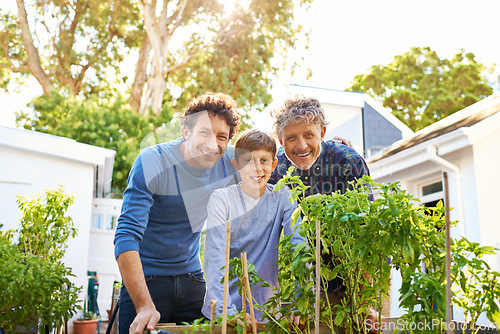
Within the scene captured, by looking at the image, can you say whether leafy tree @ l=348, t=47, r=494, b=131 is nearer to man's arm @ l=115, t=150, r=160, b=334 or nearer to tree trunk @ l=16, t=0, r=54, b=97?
tree trunk @ l=16, t=0, r=54, b=97

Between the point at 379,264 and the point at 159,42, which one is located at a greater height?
the point at 159,42

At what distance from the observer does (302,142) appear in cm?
176

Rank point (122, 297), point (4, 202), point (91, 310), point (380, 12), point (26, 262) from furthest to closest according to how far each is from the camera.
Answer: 1. point (380, 12)
2. point (91, 310)
3. point (4, 202)
4. point (26, 262)
5. point (122, 297)

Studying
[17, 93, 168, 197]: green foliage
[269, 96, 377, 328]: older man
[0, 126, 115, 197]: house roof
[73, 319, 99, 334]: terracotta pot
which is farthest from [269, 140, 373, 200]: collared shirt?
[17, 93, 168, 197]: green foliage

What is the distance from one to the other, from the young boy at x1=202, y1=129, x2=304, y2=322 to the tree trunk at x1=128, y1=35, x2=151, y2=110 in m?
11.4

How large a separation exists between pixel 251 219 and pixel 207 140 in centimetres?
33

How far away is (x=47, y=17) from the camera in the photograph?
13.0 m

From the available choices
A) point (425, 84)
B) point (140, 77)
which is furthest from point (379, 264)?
point (425, 84)

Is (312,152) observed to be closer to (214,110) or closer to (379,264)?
(214,110)

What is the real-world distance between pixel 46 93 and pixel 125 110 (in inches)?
111

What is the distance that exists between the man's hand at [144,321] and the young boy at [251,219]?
0.59ft

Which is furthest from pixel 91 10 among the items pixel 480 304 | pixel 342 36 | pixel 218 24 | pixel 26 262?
pixel 480 304

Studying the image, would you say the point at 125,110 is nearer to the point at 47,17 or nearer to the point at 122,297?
the point at 47,17

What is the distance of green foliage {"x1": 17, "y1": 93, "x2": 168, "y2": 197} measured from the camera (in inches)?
421
